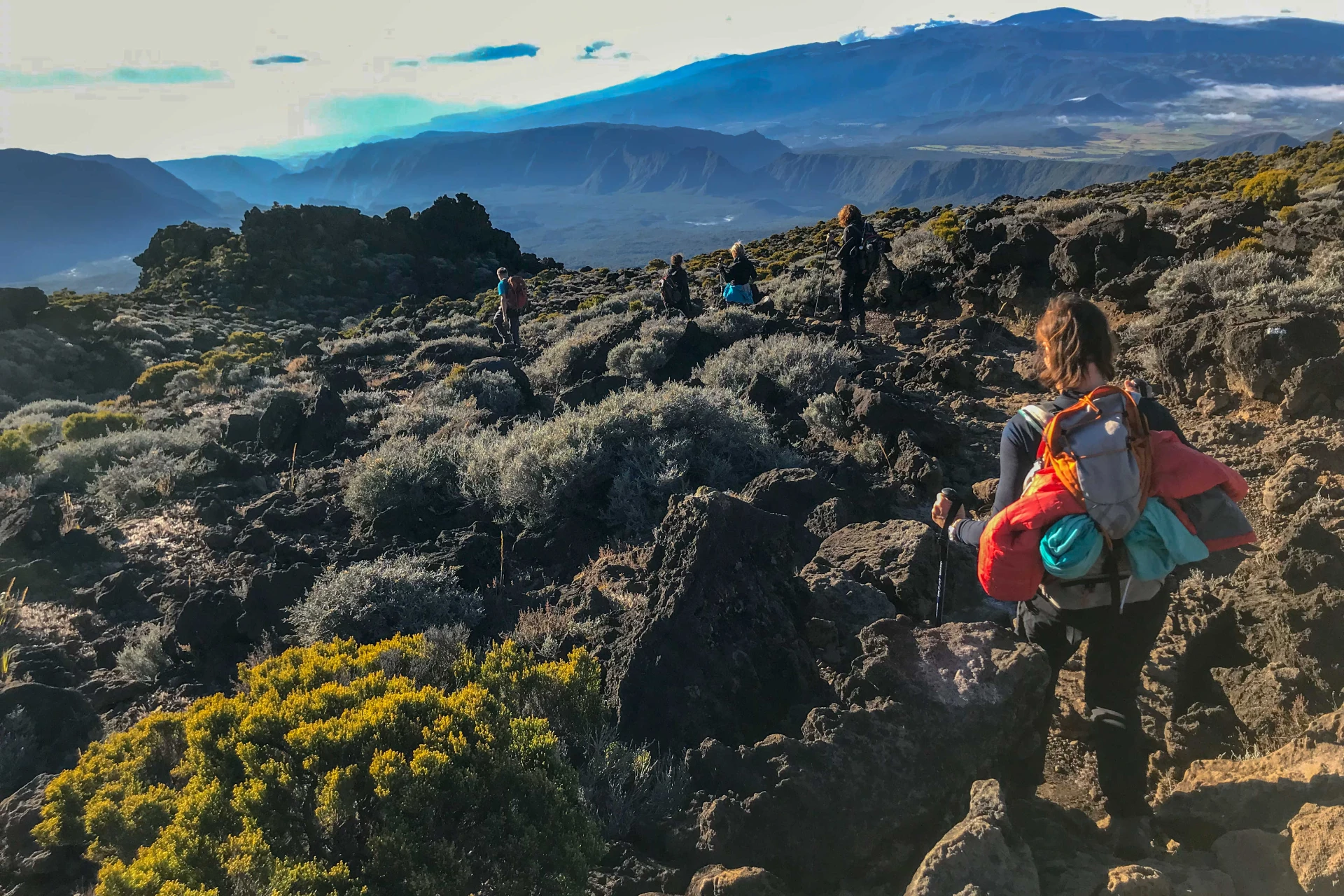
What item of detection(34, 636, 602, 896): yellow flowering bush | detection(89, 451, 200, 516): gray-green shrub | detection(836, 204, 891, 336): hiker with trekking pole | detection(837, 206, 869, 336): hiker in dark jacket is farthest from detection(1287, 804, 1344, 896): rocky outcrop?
detection(89, 451, 200, 516): gray-green shrub

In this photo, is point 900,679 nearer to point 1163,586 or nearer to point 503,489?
point 1163,586

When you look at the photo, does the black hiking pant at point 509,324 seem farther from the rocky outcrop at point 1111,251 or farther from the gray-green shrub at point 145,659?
the gray-green shrub at point 145,659

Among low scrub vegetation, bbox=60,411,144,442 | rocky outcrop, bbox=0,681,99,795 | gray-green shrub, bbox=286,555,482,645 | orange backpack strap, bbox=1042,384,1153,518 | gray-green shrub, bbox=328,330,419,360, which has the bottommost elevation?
rocky outcrop, bbox=0,681,99,795

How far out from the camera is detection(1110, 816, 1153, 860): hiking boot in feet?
7.38

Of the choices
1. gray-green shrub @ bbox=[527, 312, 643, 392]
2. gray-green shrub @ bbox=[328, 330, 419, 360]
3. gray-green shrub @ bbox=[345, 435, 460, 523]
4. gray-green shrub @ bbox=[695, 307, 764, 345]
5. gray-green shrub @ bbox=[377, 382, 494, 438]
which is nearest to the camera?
gray-green shrub @ bbox=[345, 435, 460, 523]

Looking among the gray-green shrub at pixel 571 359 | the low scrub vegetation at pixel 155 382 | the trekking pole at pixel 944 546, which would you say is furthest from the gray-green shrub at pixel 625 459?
the low scrub vegetation at pixel 155 382

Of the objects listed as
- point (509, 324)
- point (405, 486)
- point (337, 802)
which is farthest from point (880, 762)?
point (509, 324)

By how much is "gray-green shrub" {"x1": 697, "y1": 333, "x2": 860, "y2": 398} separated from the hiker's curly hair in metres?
5.43

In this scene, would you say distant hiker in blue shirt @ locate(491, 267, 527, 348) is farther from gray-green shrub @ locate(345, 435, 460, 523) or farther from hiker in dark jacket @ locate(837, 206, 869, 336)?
gray-green shrub @ locate(345, 435, 460, 523)

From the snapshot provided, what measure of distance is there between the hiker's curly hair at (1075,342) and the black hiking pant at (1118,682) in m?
0.75

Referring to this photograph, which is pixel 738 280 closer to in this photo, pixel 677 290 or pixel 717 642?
pixel 677 290

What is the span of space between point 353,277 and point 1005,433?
38.1 m

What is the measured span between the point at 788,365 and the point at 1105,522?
649cm

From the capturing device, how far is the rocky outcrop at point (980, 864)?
1896mm
